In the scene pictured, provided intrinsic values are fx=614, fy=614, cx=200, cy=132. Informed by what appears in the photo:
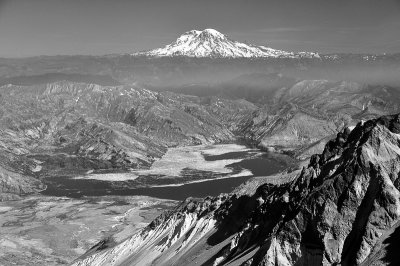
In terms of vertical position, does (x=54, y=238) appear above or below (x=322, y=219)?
below

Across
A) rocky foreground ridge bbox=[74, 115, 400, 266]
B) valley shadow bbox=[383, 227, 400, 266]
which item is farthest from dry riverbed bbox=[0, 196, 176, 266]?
valley shadow bbox=[383, 227, 400, 266]

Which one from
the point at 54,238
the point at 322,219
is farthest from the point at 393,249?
the point at 54,238

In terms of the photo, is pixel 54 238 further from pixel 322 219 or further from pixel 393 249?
pixel 393 249

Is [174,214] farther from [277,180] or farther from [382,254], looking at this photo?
[382,254]

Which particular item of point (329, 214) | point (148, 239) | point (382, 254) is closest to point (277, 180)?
point (148, 239)

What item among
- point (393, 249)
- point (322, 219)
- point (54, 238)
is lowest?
point (54, 238)

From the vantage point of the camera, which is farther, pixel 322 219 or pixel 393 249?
pixel 322 219

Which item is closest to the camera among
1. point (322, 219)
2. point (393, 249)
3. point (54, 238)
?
point (393, 249)

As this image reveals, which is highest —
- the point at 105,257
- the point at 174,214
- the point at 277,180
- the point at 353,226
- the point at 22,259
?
the point at 353,226
